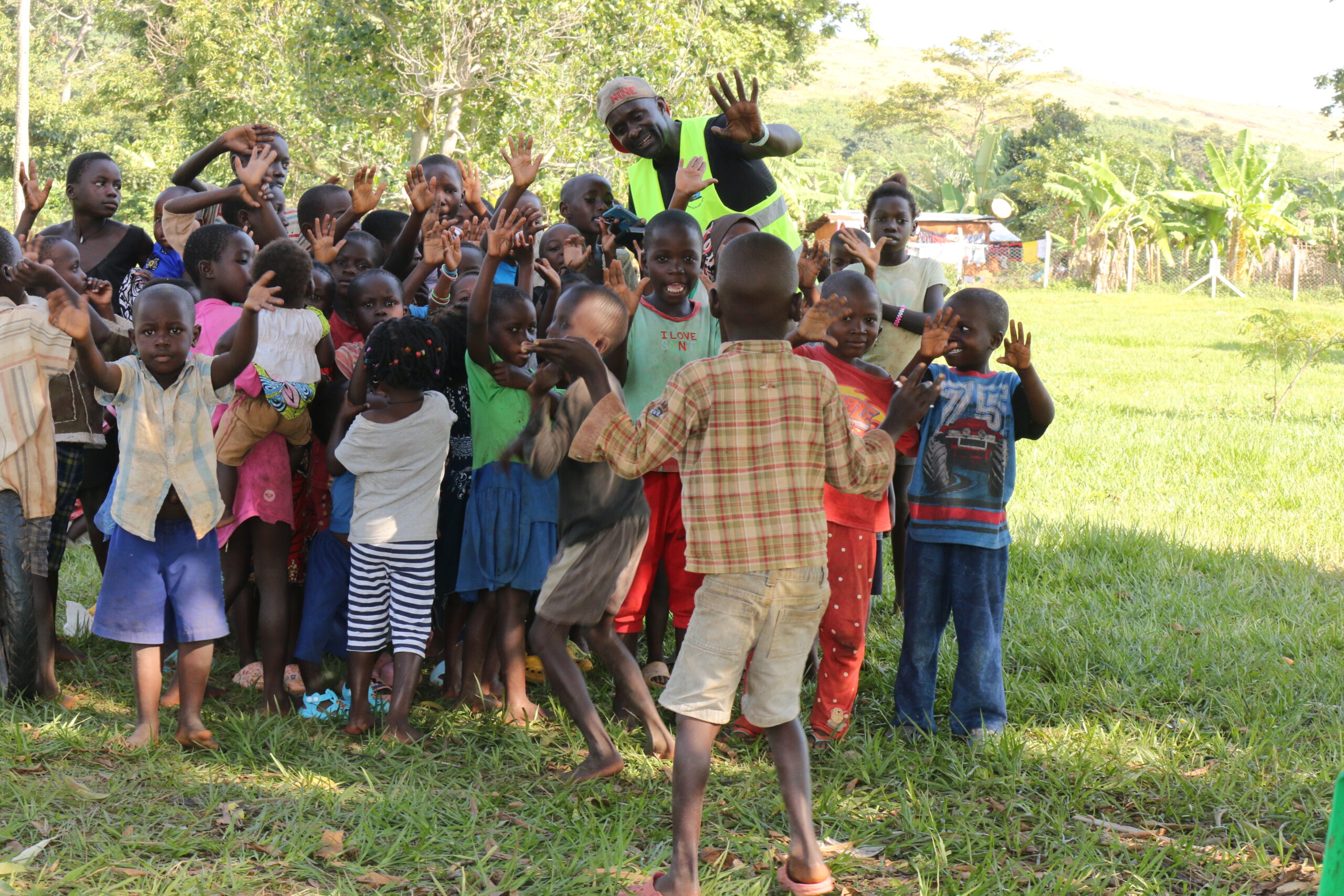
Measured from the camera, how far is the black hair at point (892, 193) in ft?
16.7

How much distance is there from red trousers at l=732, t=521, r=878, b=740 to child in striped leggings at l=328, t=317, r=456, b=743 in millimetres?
1218

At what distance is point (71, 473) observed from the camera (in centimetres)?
419

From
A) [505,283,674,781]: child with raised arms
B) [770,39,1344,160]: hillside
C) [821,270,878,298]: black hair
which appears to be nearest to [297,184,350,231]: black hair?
[505,283,674,781]: child with raised arms

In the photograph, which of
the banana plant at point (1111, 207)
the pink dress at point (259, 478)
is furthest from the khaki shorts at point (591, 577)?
the banana plant at point (1111, 207)

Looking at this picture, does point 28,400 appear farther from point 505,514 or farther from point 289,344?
point 505,514

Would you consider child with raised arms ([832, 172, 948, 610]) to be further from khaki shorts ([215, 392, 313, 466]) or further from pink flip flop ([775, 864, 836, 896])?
khaki shorts ([215, 392, 313, 466])

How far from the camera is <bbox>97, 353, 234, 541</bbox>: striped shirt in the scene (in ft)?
11.7

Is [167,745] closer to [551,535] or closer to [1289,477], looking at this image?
[551,535]

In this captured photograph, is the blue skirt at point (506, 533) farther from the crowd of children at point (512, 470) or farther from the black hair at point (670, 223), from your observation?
the black hair at point (670, 223)

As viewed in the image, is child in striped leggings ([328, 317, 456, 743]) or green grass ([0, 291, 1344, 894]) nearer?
green grass ([0, 291, 1344, 894])

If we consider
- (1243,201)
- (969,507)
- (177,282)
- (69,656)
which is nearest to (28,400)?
(177,282)

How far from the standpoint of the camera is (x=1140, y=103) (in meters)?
140

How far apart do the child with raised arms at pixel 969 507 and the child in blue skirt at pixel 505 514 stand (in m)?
1.32

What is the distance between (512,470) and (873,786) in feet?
5.40
